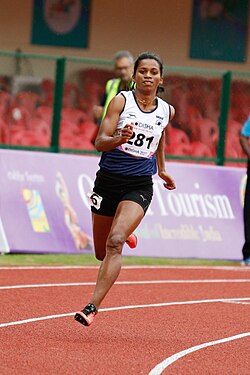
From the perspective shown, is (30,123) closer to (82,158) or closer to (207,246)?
(82,158)

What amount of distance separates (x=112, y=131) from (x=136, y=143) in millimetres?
212

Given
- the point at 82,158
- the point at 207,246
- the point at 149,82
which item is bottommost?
the point at 207,246

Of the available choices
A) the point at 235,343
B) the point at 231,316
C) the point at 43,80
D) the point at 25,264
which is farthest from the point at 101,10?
the point at 235,343

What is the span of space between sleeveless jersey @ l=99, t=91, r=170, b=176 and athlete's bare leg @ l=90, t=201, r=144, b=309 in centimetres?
36

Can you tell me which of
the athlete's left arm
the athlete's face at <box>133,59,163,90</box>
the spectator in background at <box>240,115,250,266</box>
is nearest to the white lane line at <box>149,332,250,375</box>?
the athlete's left arm

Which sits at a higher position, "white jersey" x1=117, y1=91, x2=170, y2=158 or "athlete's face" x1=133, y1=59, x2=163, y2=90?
"athlete's face" x1=133, y1=59, x2=163, y2=90

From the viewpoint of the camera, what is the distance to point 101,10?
24.2 metres

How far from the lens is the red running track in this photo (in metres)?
8.67

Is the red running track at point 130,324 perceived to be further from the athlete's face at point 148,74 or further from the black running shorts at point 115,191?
the athlete's face at point 148,74

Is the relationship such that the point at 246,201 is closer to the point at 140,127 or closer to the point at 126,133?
the point at 140,127

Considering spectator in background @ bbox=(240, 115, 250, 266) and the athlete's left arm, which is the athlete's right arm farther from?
spectator in background @ bbox=(240, 115, 250, 266)

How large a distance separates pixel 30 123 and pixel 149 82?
795cm

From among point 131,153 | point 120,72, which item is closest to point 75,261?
point 120,72

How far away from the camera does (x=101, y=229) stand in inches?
406
